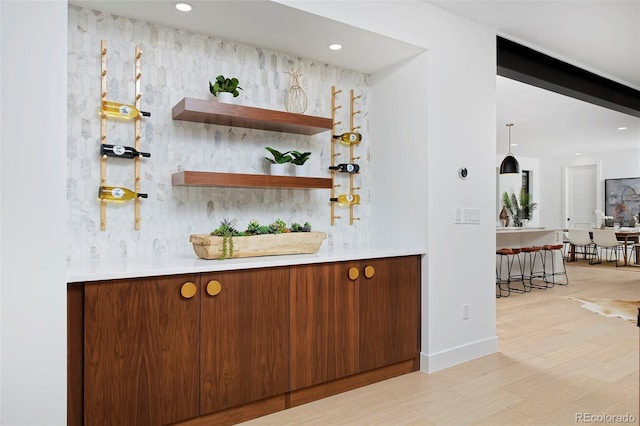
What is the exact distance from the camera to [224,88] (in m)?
2.64

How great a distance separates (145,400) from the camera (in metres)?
2.00

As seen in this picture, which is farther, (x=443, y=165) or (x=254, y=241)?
(x=443, y=165)

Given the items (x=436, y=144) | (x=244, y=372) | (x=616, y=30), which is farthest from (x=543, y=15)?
(x=244, y=372)

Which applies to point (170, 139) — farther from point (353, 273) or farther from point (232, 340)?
point (353, 273)

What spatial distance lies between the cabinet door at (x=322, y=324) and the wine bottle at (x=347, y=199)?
2.46 feet

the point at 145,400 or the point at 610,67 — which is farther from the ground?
the point at 610,67

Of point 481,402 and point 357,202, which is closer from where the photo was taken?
point 481,402

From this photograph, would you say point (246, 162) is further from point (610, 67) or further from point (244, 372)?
point (610, 67)

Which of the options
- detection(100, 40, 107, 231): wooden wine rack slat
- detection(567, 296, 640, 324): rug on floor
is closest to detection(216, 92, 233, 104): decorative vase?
detection(100, 40, 107, 231): wooden wine rack slat

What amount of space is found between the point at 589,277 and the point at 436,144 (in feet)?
19.2

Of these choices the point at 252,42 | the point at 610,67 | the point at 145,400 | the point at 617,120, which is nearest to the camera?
the point at 145,400

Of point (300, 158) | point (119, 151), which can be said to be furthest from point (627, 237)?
point (119, 151)

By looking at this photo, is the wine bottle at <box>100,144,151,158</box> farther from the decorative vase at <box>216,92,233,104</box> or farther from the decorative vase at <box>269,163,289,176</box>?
the decorative vase at <box>269,163,289,176</box>

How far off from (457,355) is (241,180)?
6.56 feet
